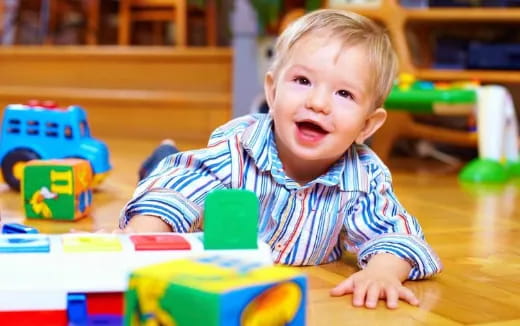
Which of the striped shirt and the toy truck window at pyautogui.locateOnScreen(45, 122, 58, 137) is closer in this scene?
the striped shirt

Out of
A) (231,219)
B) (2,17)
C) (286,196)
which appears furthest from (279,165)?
(2,17)

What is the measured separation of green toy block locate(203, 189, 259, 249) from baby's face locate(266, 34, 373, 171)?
28 cm

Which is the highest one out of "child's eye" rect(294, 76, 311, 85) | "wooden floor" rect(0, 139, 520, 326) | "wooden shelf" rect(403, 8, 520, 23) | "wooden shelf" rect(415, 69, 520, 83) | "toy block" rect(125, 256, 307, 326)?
"wooden shelf" rect(403, 8, 520, 23)

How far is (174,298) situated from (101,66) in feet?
9.50

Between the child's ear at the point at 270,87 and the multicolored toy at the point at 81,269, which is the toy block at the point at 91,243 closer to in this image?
the multicolored toy at the point at 81,269

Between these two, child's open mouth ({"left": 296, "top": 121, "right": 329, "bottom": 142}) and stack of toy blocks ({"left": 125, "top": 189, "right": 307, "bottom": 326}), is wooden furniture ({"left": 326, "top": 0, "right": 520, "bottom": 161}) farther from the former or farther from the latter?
stack of toy blocks ({"left": 125, "top": 189, "right": 307, "bottom": 326})

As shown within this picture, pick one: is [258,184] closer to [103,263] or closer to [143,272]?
[103,263]

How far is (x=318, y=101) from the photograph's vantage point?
3.22 feet

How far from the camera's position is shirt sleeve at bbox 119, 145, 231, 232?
100cm

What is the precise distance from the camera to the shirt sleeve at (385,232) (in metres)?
0.98

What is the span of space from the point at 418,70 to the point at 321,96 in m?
1.64

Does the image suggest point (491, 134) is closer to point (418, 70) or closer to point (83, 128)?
point (418, 70)

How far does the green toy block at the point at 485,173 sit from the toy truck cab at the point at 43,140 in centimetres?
90

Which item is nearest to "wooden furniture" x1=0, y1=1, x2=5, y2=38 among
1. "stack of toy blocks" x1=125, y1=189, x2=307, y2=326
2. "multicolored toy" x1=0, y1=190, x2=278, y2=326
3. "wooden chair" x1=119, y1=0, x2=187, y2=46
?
"wooden chair" x1=119, y1=0, x2=187, y2=46
